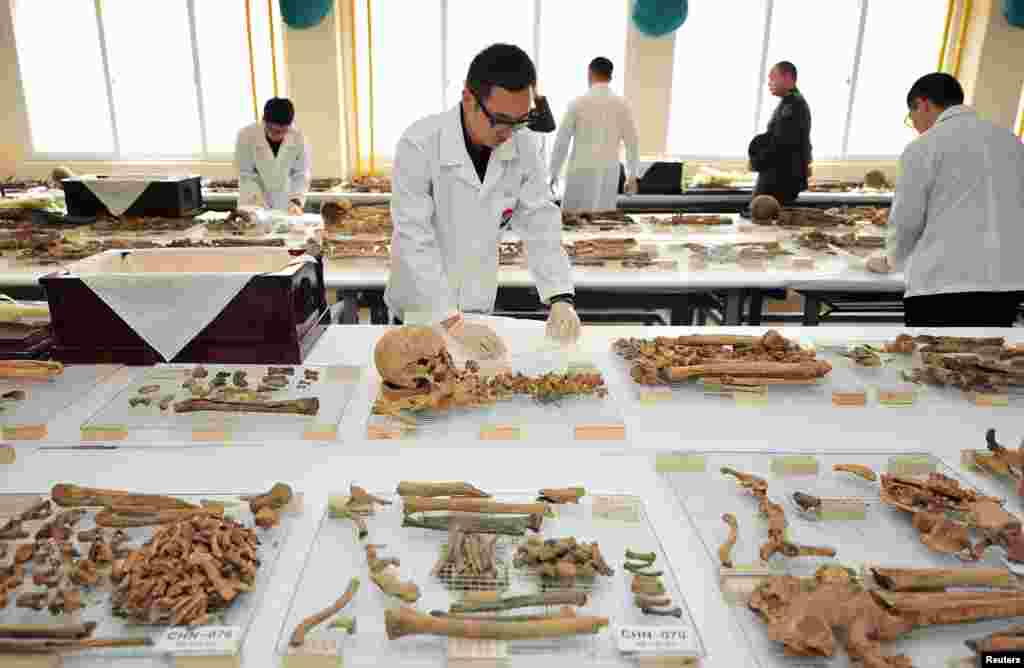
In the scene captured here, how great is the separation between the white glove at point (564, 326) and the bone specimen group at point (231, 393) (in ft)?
3.19

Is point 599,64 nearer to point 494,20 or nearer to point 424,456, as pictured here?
point 494,20

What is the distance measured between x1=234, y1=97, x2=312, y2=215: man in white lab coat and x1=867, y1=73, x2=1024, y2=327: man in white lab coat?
4.77 metres

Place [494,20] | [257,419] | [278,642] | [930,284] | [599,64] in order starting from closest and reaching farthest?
[278,642] → [257,419] → [930,284] → [599,64] → [494,20]

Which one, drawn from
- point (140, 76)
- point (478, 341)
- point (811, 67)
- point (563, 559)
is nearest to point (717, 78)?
point (811, 67)

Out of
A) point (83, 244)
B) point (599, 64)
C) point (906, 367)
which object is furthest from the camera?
point (599, 64)

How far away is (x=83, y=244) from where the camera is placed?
4.73 metres

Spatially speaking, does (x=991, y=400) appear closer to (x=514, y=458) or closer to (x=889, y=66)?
(x=514, y=458)

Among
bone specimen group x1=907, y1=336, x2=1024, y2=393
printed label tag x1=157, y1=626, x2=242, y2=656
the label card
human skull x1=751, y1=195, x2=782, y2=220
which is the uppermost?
human skull x1=751, y1=195, x2=782, y2=220

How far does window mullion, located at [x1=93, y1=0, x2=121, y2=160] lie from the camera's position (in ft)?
31.8

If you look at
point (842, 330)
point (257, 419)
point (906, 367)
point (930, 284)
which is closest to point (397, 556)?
point (257, 419)

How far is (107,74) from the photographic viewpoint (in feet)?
32.8

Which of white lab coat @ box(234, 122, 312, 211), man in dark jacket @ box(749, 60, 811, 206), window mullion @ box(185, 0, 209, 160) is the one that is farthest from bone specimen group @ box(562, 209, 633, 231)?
window mullion @ box(185, 0, 209, 160)

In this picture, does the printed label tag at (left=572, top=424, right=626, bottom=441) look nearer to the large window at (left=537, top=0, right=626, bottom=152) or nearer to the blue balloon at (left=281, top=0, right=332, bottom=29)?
the blue balloon at (left=281, top=0, right=332, bottom=29)

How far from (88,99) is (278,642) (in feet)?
36.5
